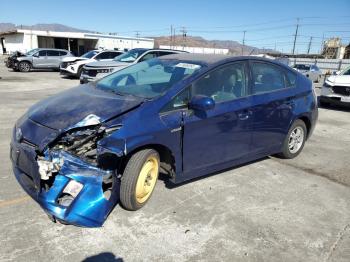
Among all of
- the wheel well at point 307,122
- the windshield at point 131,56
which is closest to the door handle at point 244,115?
the wheel well at point 307,122

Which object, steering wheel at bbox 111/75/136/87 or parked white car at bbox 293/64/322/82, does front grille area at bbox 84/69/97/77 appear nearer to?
steering wheel at bbox 111/75/136/87

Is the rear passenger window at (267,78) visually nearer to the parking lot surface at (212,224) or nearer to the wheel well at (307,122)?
the wheel well at (307,122)

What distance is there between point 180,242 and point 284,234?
109 centimetres

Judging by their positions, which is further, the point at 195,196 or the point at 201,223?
the point at 195,196

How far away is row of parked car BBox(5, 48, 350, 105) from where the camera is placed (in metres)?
11.0

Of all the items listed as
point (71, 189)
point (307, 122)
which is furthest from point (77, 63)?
point (71, 189)

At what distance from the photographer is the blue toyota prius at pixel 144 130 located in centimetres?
312

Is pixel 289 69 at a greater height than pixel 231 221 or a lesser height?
greater

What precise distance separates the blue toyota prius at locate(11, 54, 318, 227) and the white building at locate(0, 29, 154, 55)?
47010 mm

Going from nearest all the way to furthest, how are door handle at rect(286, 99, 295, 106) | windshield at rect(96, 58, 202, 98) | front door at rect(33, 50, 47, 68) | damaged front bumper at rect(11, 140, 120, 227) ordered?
damaged front bumper at rect(11, 140, 120, 227), windshield at rect(96, 58, 202, 98), door handle at rect(286, 99, 295, 106), front door at rect(33, 50, 47, 68)

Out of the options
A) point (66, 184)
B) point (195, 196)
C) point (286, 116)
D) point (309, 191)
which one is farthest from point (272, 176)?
point (66, 184)

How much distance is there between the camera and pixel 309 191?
4.55 meters

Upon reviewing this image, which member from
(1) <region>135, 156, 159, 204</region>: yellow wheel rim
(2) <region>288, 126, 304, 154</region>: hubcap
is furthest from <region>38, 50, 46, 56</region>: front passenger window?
(1) <region>135, 156, 159, 204</region>: yellow wheel rim

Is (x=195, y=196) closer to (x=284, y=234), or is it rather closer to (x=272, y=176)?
(x=284, y=234)
